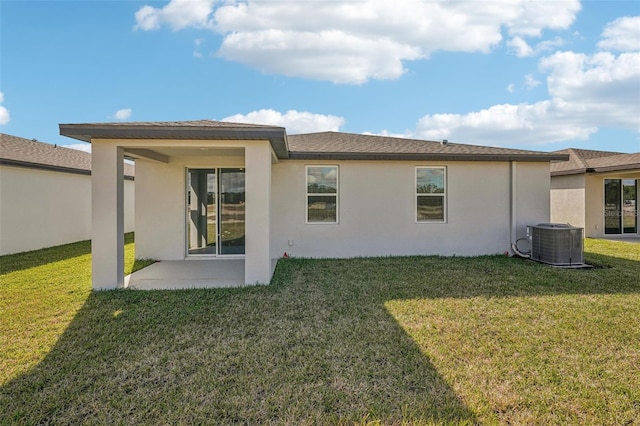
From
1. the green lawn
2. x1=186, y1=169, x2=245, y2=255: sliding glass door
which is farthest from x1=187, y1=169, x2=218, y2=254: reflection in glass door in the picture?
the green lawn

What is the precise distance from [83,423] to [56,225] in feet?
39.0

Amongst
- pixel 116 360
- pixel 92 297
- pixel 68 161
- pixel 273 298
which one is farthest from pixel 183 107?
pixel 116 360

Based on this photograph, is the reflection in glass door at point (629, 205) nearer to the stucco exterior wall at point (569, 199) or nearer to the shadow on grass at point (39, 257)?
the stucco exterior wall at point (569, 199)

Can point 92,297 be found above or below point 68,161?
below

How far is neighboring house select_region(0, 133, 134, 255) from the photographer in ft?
32.0

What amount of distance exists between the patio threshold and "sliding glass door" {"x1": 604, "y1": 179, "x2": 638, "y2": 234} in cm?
1560

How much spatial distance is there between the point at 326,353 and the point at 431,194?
276 inches

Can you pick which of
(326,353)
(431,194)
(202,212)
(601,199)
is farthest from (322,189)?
(601,199)

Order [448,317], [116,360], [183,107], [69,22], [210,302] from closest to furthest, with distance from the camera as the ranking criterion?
[116,360] < [448,317] < [210,302] < [69,22] < [183,107]

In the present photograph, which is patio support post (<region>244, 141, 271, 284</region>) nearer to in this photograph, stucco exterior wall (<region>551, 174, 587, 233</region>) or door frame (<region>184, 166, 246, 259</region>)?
door frame (<region>184, 166, 246, 259</region>)

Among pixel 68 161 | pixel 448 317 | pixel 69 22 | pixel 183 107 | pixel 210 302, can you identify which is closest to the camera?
pixel 448 317

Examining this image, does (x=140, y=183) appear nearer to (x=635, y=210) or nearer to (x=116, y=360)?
(x=116, y=360)

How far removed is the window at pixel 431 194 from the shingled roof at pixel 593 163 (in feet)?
27.2

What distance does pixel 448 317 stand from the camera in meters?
4.65
